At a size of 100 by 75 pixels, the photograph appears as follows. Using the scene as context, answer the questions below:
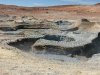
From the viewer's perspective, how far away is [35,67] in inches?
331

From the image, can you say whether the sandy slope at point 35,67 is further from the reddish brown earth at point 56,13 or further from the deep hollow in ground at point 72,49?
the reddish brown earth at point 56,13

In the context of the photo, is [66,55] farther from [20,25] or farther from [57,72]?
[20,25]

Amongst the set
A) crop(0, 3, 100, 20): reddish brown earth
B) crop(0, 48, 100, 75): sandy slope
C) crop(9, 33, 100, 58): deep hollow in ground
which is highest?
crop(0, 48, 100, 75): sandy slope

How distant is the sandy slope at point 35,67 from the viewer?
7.88 m

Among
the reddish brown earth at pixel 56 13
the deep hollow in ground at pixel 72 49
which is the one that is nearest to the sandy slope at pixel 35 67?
the deep hollow in ground at pixel 72 49

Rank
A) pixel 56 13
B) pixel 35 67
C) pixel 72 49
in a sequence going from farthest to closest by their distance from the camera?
pixel 56 13, pixel 72 49, pixel 35 67

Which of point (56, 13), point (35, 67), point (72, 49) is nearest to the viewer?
point (35, 67)

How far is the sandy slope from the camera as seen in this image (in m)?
7.88

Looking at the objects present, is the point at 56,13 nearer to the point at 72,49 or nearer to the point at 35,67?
the point at 72,49

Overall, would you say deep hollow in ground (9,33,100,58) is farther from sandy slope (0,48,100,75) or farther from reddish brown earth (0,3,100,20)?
reddish brown earth (0,3,100,20)

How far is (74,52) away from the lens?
38.1 ft

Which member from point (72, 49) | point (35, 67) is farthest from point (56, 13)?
point (35, 67)

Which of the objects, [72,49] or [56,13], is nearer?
[72,49]

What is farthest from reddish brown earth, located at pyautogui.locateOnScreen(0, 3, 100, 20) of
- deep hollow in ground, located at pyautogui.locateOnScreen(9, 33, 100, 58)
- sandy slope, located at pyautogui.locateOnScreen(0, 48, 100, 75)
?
sandy slope, located at pyautogui.locateOnScreen(0, 48, 100, 75)
